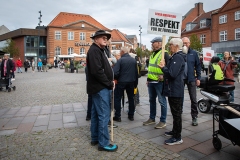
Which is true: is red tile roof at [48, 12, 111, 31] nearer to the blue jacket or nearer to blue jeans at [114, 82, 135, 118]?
blue jeans at [114, 82, 135, 118]

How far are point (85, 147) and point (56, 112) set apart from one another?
2.92 meters

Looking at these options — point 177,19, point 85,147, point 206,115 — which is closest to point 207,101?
point 206,115

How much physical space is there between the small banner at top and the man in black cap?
3.45 ft

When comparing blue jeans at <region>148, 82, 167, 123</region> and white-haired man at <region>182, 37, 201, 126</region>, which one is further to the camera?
white-haired man at <region>182, 37, 201, 126</region>

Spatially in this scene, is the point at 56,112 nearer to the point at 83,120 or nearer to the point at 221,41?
the point at 83,120

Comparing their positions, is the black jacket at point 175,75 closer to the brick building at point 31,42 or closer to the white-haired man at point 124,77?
the white-haired man at point 124,77

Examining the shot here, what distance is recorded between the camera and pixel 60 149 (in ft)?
11.6

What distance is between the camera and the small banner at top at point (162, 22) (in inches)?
160

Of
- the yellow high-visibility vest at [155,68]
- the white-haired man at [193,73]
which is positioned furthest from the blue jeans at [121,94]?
the white-haired man at [193,73]

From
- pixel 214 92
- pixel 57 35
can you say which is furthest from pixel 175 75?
pixel 57 35

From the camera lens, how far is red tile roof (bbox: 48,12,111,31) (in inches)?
2147

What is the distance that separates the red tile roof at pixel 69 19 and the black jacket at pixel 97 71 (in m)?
54.4

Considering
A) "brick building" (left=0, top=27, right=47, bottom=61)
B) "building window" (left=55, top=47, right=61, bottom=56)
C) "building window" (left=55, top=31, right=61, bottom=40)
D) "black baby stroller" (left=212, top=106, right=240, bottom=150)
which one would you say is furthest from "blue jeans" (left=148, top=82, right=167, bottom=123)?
"building window" (left=55, top=31, right=61, bottom=40)

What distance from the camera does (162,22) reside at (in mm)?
4070
